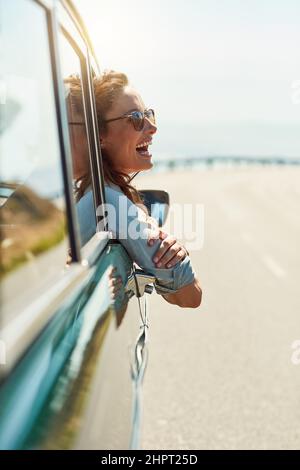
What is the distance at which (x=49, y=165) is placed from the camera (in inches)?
66.8

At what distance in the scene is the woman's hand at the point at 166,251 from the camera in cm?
204

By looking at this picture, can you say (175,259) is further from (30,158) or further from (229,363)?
(229,363)

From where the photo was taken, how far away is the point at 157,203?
272cm

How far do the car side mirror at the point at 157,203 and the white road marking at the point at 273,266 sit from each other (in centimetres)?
718

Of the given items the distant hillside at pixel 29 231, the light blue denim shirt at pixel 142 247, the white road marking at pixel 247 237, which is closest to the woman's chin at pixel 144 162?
the light blue denim shirt at pixel 142 247

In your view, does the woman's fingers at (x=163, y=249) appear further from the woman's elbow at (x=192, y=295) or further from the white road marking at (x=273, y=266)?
the white road marking at (x=273, y=266)

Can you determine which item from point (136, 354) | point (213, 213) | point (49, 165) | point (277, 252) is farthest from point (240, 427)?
point (213, 213)

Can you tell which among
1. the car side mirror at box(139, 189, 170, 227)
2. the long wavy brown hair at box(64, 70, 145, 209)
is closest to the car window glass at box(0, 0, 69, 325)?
the long wavy brown hair at box(64, 70, 145, 209)

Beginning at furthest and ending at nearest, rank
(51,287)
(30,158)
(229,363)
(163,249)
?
(229,363)
(163,249)
(30,158)
(51,287)

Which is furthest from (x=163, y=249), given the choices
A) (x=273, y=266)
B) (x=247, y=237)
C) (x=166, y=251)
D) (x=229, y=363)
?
(x=247, y=237)

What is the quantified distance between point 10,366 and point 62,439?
21 centimetres

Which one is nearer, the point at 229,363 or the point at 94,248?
the point at 94,248

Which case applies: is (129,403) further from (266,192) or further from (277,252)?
(266,192)

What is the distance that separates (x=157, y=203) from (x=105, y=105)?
50 cm
